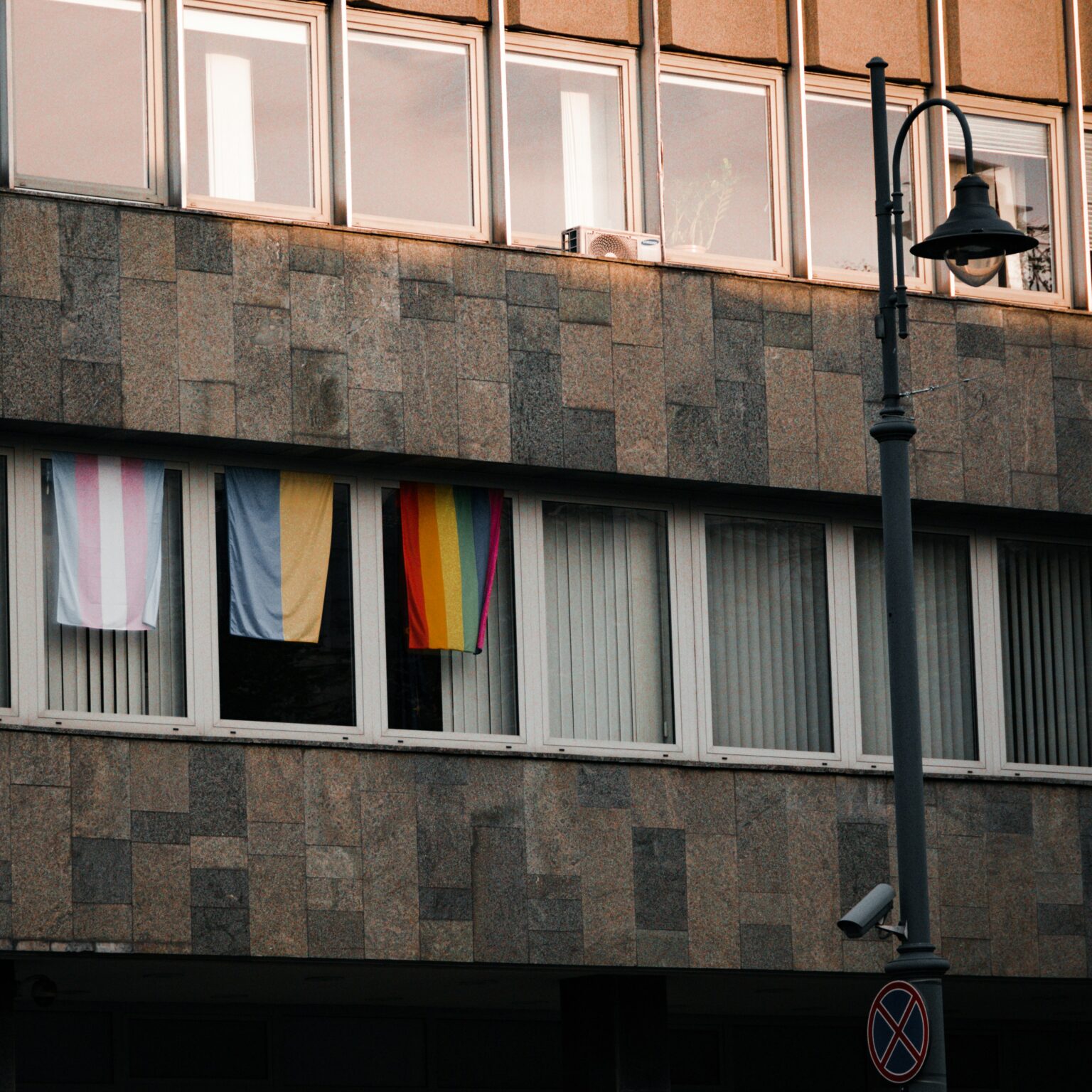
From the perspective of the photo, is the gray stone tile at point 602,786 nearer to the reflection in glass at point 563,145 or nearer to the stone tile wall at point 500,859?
the stone tile wall at point 500,859

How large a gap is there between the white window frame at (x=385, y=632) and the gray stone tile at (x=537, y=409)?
51 centimetres

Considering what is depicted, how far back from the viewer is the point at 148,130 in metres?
19.5

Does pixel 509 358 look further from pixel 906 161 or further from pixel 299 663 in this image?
pixel 906 161

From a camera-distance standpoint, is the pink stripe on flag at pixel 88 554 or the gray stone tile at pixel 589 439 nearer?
the pink stripe on flag at pixel 88 554

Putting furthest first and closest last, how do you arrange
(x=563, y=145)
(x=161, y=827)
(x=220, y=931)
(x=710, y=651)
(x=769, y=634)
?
(x=769, y=634) < (x=710, y=651) < (x=563, y=145) < (x=220, y=931) < (x=161, y=827)

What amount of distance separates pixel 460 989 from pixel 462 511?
4.38 meters

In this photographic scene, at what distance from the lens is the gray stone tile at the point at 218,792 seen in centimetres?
1883

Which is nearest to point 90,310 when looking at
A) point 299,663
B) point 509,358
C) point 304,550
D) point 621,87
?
point 304,550

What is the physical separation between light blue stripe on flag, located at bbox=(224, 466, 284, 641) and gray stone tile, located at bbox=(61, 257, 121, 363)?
1.47 m

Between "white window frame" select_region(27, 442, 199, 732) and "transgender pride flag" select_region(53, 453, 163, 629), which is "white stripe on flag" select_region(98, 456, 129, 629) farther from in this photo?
"white window frame" select_region(27, 442, 199, 732)

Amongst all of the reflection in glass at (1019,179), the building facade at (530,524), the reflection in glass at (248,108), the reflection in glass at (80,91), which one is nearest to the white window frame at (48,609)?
the building facade at (530,524)

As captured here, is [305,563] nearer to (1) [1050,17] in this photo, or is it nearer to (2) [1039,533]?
(2) [1039,533]

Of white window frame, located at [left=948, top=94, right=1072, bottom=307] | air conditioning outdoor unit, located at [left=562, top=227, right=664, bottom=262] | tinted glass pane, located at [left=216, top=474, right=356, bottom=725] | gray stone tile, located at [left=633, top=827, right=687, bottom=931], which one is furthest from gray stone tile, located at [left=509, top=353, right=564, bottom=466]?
white window frame, located at [left=948, top=94, right=1072, bottom=307]

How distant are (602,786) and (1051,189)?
24.0 feet
